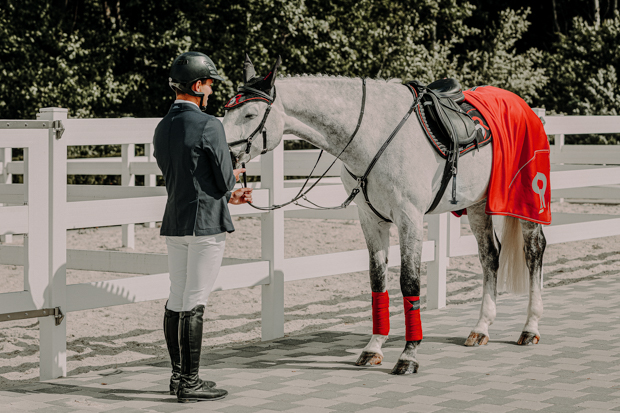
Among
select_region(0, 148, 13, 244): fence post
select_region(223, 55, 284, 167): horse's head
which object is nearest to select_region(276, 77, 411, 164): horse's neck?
select_region(223, 55, 284, 167): horse's head

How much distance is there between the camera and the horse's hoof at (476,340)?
592 centimetres

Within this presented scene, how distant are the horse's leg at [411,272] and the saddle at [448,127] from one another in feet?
1.35

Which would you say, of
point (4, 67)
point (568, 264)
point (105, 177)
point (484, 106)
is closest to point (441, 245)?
point (484, 106)

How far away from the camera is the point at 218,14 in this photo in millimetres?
22547

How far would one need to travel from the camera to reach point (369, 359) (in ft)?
17.7

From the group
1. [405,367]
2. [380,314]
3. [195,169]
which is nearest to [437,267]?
[380,314]

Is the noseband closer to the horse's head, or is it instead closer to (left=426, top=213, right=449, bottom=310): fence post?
the horse's head

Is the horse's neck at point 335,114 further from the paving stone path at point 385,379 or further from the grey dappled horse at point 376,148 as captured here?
the paving stone path at point 385,379

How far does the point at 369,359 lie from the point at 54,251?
2.00 meters

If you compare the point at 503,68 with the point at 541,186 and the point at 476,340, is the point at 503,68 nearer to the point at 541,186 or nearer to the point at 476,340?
the point at 541,186

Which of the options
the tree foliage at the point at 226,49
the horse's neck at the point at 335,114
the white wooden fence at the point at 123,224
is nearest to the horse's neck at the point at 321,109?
the horse's neck at the point at 335,114

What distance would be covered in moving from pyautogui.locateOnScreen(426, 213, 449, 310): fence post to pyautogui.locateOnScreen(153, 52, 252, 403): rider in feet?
10.9

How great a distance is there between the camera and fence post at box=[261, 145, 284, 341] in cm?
631

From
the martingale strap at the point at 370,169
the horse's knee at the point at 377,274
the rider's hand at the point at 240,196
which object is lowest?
the horse's knee at the point at 377,274
